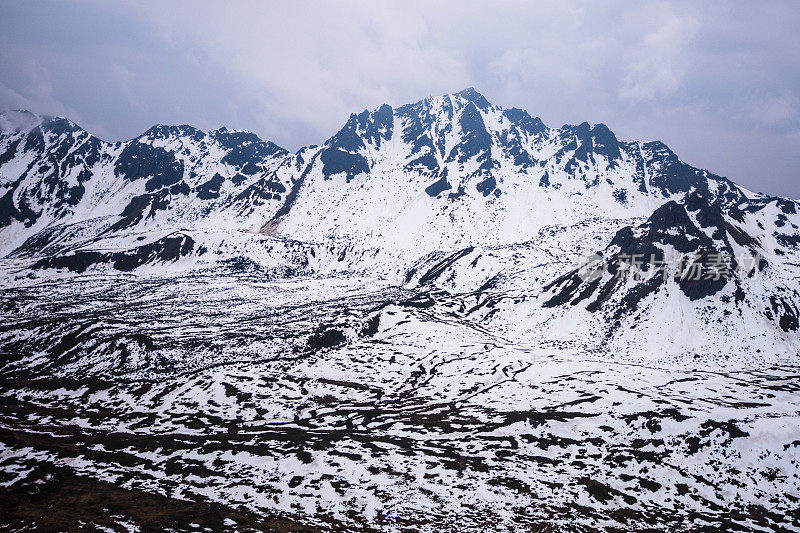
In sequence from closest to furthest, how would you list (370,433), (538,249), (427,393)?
1. (370,433)
2. (427,393)
3. (538,249)

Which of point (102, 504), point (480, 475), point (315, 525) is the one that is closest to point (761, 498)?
point (480, 475)

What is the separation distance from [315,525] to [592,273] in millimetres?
82889

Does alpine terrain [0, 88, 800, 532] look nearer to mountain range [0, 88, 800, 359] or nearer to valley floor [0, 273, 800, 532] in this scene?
valley floor [0, 273, 800, 532]

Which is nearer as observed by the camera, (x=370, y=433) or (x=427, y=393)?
(x=370, y=433)

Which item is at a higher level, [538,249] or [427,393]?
[538,249]

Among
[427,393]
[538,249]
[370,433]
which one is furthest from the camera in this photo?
[538,249]

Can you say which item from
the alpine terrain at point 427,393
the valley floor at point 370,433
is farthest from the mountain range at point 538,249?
the valley floor at point 370,433

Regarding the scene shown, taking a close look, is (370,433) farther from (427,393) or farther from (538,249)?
(538,249)

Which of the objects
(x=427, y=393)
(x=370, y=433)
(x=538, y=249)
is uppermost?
(x=538, y=249)

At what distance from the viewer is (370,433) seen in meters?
45.2

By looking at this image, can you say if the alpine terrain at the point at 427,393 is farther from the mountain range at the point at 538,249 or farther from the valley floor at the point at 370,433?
the mountain range at the point at 538,249

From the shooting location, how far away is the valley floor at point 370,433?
3016cm

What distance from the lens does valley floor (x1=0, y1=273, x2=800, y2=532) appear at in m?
30.2

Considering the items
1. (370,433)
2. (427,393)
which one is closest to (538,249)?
(427,393)
